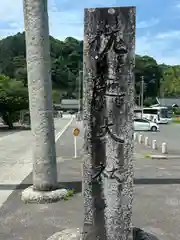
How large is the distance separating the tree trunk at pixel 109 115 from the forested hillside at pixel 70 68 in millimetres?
98124

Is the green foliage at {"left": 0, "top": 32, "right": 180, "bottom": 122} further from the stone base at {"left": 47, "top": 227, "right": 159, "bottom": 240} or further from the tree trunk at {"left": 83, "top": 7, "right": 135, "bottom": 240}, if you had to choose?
the tree trunk at {"left": 83, "top": 7, "right": 135, "bottom": 240}

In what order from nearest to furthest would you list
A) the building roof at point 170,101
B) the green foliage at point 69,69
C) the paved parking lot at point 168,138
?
the paved parking lot at point 168,138, the building roof at point 170,101, the green foliage at point 69,69

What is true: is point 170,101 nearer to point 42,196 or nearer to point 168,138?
point 168,138

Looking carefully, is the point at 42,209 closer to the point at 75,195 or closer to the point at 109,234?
the point at 75,195

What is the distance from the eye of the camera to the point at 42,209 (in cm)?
680

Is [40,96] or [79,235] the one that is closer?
[79,235]

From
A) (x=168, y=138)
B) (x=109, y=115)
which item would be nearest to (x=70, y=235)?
(x=109, y=115)

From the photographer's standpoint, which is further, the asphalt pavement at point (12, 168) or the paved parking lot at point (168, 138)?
the paved parking lot at point (168, 138)

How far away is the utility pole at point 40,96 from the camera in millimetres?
7125

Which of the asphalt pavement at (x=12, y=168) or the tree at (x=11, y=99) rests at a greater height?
the tree at (x=11, y=99)

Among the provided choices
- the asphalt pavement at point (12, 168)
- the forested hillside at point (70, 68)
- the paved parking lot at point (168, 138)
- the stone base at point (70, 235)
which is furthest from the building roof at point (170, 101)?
the stone base at point (70, 235)

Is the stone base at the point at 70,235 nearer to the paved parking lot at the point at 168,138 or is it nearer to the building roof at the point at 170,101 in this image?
the paved parking lot at the point at 168,138

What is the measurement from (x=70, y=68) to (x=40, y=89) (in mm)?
105341

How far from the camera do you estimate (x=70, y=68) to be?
365 feet
